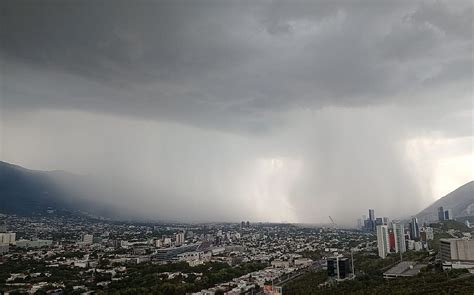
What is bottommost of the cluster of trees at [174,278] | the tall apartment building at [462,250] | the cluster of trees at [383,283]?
the cluster of trees at [174,278]

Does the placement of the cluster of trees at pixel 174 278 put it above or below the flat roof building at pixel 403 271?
below

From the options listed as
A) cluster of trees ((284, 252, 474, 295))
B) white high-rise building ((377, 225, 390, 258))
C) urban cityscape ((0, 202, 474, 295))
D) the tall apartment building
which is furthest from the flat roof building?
white high-rise building ((377, 225, 390, 258))

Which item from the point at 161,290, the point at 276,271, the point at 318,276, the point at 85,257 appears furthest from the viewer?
the point at 85,257

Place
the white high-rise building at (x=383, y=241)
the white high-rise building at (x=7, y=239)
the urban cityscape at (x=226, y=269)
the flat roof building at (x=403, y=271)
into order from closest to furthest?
the urban cityscape at (x=226, y=269)
the flat roof building at (x=403, y=271)
the white high-rise building at (x=383, y=241)
the white high-rise building at (x=7, y=239)

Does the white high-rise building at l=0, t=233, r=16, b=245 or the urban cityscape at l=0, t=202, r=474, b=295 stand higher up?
the white high-rise building at l=0, t=233, r=16, b=245

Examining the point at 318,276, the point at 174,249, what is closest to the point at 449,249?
the point at 318,276

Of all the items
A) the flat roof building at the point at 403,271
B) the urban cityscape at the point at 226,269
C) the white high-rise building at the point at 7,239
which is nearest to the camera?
the urban cityscape at the point at 226,269

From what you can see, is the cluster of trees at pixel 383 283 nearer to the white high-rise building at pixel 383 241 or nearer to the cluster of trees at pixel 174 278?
the cluster of trees at pixel 174 278

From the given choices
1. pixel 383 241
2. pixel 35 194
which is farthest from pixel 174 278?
pixel 35 194

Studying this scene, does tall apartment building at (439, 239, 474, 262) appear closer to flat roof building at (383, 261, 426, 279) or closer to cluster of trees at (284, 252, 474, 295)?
flat roof building at (383, 261, 426, 279)

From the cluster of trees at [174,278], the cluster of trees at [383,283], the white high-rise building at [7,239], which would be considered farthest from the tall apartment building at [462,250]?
the white high-rise building at [7,239]

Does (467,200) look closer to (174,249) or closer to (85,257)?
(174,249)
